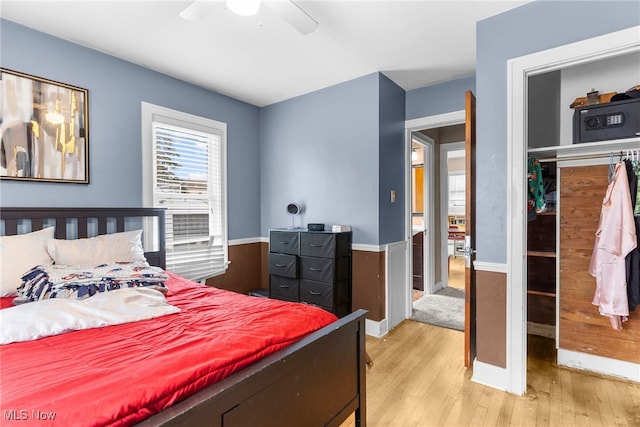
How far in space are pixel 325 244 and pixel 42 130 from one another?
7.76ft

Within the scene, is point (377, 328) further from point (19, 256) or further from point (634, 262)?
point (19, 256)

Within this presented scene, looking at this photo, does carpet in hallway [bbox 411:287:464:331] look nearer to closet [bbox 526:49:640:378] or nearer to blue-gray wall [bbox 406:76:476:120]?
closet [bbox 526:49:640:378]

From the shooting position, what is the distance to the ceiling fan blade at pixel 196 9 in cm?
171

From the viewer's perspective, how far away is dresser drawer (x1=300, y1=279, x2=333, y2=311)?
3.02 m

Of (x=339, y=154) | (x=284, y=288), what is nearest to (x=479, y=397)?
(x=284, y=288)

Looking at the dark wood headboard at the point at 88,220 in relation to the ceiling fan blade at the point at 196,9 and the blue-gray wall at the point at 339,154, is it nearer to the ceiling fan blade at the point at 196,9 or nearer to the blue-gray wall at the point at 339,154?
the blue-gray wall at the point at 339,154

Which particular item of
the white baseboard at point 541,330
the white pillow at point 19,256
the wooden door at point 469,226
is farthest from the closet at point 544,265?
the white pillow at point 19,256

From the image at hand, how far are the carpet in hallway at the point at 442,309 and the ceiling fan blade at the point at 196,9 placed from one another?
335 cm

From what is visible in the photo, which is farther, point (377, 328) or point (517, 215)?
point (377, 328)

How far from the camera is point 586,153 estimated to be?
232 centimetres

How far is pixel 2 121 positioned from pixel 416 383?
3336 millimetres

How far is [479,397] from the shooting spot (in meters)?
2.06

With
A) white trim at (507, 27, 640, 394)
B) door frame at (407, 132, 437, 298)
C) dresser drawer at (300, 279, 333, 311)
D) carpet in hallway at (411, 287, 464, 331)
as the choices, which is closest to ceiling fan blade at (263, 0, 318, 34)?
white trim at (507, 27, 640, 394)

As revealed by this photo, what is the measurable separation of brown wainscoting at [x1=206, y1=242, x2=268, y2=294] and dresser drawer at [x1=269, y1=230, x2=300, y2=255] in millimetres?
560
